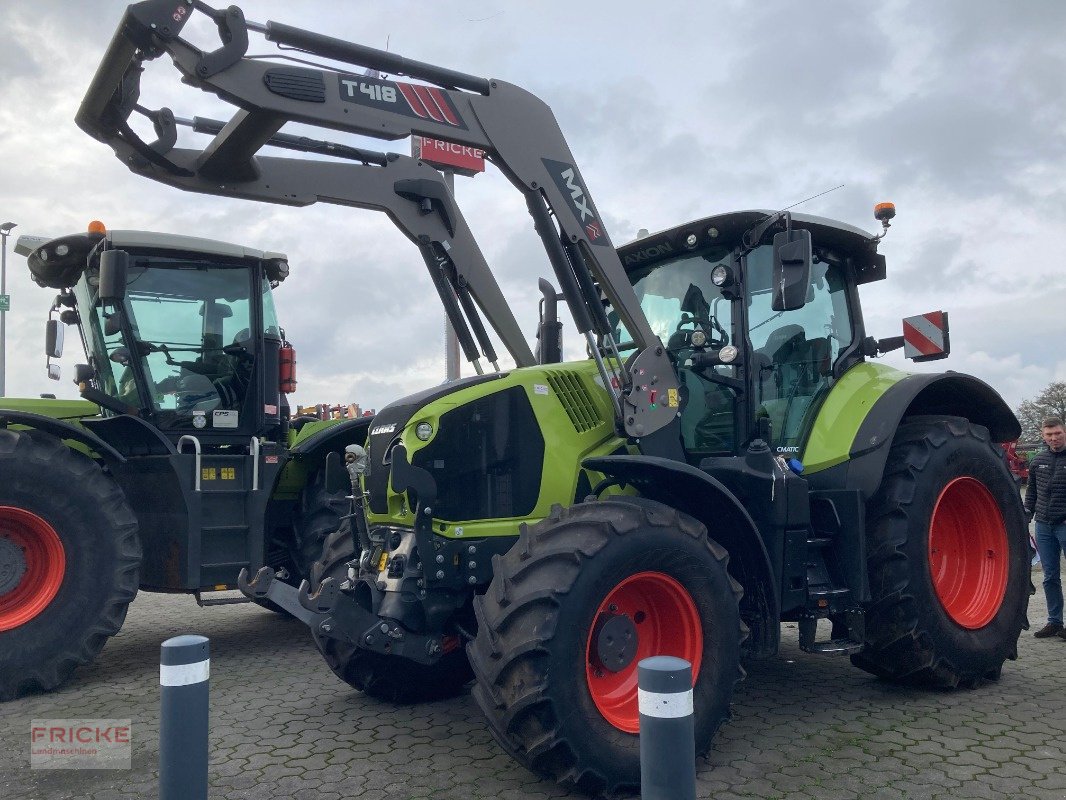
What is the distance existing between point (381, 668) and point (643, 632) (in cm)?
171

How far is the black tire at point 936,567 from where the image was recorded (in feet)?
16.2

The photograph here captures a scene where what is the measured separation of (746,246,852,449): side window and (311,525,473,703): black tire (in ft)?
7.42

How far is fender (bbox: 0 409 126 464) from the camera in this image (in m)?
6.09

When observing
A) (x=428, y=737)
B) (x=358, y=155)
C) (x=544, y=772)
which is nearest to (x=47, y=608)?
(x=428, y=737)

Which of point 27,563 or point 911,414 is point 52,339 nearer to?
point 27,563

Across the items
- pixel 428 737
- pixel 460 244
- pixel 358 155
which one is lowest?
pixel 428 737

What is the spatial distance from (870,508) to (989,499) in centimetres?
109

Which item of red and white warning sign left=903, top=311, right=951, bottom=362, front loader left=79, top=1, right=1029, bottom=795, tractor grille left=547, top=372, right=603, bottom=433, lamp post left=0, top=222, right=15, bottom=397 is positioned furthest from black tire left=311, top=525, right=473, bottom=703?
lamp post left=0, top=222, right=15, bottom=397

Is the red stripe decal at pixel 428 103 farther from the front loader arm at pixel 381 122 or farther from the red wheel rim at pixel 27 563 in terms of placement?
the red wheel rim at pixel 27 563

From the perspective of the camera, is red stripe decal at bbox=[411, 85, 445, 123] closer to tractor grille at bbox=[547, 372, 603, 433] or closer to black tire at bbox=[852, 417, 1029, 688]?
tractor grille at bbox=[547, 372, 603, 433]

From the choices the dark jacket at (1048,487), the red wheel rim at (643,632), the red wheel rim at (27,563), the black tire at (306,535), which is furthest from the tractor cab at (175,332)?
the dark jacket at (1048,487)

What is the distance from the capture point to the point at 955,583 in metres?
5.64

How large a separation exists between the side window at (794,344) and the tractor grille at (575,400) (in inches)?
39.8

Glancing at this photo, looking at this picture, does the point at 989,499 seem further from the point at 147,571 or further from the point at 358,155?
the point at 147,571
